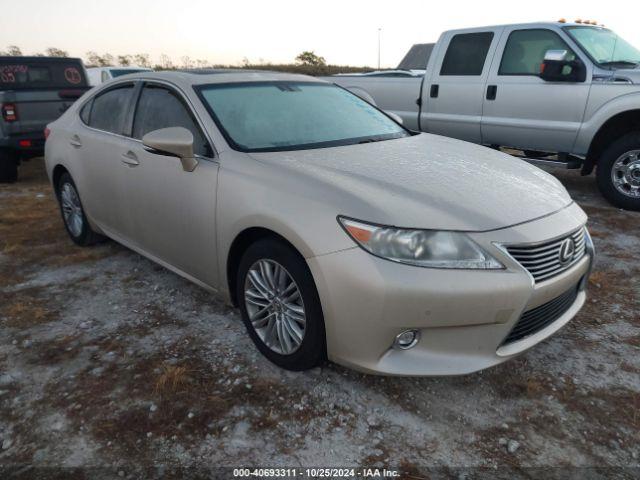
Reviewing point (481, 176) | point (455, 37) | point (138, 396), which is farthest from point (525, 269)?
point (455, 37)

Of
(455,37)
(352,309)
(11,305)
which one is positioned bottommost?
(11,305)

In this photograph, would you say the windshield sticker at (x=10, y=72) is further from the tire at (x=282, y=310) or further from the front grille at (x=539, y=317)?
the front grille at (x=539, y=317)

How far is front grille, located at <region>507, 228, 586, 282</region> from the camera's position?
7.35ft

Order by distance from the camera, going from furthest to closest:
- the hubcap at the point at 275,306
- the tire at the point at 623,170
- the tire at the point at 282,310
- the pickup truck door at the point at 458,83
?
1. the pickup truck door at the point at 458,83
2. the tire at the point at 623,170
3. the hubcap at the point at 275,306
4. the tire at the point at 282,310

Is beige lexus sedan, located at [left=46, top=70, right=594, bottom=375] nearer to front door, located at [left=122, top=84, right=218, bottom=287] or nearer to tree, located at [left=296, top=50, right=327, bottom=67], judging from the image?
front door, located at [left=122, top=84, right=218, bottom=287]

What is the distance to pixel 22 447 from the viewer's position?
7.18 ft

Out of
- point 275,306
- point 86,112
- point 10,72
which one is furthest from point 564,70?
point 10,72

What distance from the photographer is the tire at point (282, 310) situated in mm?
2377

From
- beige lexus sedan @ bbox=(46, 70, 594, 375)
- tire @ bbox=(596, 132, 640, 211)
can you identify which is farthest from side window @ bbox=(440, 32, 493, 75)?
beige lexus sedan @ bbox=(46, 70, 594, 375)

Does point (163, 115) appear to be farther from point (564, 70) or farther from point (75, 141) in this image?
point (564, 70)

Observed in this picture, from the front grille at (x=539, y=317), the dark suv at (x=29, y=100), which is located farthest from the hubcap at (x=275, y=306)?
the dark suv at (x=29, y=100)

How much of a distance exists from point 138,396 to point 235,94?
193cm

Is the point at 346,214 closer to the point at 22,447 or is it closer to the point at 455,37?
the point at 22,447

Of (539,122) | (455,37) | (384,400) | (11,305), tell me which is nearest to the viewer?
(384,400)
